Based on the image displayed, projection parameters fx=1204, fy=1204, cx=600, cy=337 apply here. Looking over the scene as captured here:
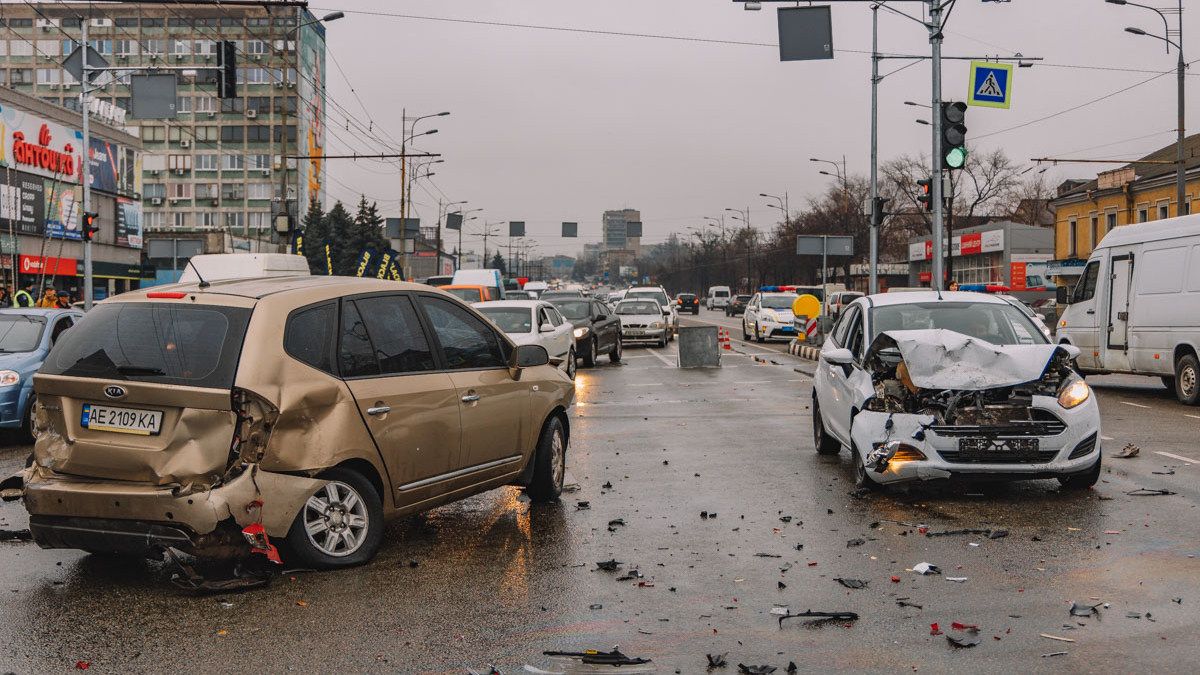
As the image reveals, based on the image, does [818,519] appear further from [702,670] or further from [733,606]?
[702,670]

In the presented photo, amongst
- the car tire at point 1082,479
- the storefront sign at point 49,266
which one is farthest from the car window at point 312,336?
the storefront sign at point 49,266

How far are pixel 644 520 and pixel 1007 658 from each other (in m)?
3.55

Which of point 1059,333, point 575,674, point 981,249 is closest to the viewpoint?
point 575,674

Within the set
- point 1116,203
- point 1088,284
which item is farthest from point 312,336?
point 1116,203

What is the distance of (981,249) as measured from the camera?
80375 mm

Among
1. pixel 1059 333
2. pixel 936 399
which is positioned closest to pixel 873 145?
pixel 1059 333

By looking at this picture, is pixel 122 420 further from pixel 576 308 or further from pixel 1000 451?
pixel 576 308

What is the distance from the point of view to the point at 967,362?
894 centimetres

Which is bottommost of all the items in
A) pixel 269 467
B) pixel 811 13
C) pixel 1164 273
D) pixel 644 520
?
pixel 644 520

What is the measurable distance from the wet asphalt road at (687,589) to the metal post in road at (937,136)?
12100 millimetres

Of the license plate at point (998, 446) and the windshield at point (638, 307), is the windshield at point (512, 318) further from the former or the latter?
the windshield at point (638, 307)

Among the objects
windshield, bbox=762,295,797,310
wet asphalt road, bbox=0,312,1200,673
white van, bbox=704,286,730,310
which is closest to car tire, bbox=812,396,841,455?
wet asphalt road, bbox=0,312,1200,673

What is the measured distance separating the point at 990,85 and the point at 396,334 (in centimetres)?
1759

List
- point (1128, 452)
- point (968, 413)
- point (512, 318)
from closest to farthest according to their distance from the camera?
1. point (968, 413)
2. point (1128, 452)
3. point (512, 318)
